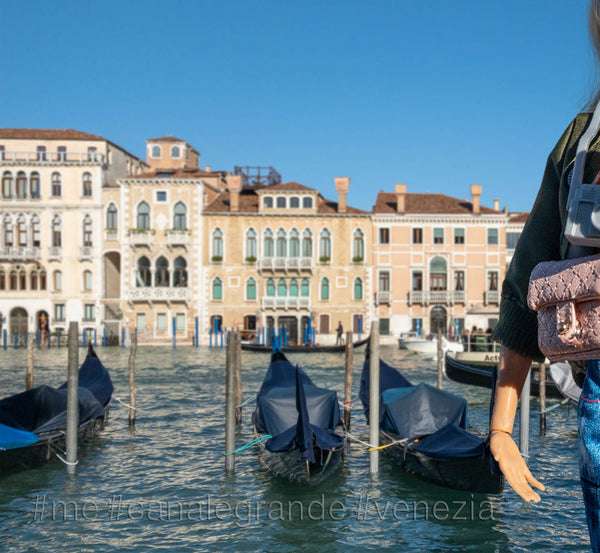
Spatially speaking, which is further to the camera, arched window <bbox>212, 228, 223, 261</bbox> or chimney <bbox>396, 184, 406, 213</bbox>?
chimney <bbox>396, 184, 406, 213</bbox>

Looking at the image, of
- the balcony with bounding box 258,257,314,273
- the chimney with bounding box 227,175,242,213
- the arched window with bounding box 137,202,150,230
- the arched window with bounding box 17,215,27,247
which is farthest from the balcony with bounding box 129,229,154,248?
the balcony with bounding box 258,257,314,273

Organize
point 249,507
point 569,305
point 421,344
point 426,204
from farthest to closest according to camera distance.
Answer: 1. point 426,204
2. point 421,344
3. point 249,507
4. point 569,305

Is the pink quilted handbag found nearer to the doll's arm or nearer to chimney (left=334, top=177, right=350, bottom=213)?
the doll's arm

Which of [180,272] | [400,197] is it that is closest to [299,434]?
[180,272]

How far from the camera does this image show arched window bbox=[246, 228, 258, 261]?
3159 cm

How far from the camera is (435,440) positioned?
7.39m

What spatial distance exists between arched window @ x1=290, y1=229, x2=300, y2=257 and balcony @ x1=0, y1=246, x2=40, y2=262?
1136 cm

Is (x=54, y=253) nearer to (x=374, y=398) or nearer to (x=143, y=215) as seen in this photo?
(x=143, y=215)

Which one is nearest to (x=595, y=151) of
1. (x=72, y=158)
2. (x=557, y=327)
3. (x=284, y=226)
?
(x=557, y=327)

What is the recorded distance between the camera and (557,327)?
3.96ft

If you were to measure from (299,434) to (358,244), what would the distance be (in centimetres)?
2483

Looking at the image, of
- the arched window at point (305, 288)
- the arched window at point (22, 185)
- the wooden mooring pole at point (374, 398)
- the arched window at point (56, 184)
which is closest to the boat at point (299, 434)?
the wooden mooring pole at point (374, 398)

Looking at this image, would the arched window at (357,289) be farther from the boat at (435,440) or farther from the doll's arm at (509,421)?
the doll's arm at (509,421)

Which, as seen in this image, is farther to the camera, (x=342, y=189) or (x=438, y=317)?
(x=438, y=317)
